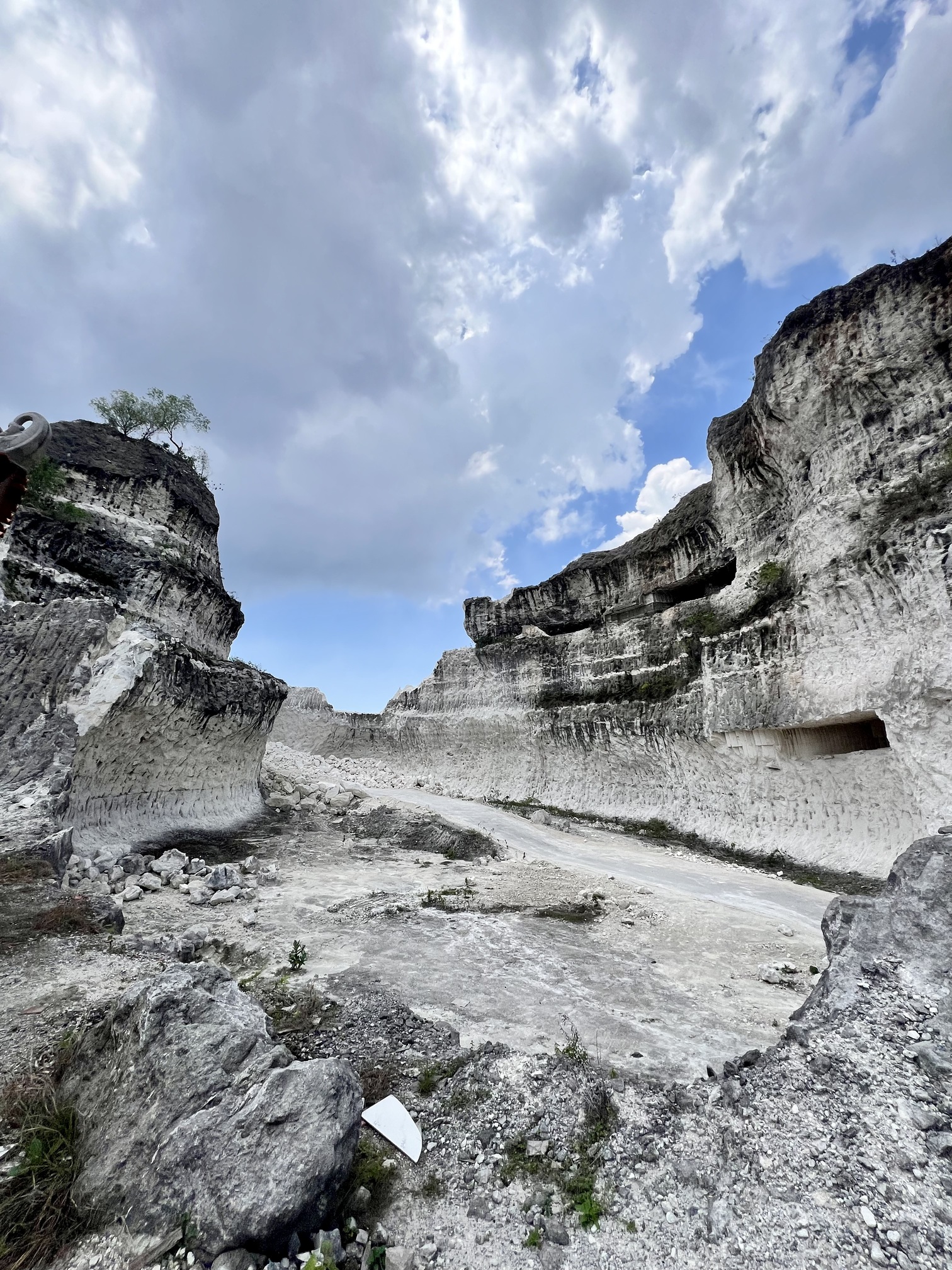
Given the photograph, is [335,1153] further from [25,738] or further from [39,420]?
[25,738]

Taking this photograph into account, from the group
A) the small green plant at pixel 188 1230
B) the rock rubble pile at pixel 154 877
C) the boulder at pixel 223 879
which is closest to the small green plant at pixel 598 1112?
the small green plant at pixel 188 1230

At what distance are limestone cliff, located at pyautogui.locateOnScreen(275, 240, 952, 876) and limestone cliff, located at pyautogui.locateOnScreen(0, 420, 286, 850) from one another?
15038mm

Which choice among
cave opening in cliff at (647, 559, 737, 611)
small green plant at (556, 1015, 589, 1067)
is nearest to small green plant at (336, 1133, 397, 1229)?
small green plant at (556, 1015, 589, 1067)

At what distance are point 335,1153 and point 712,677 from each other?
17.3 meters

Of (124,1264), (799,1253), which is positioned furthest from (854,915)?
Answer: (124,1264)

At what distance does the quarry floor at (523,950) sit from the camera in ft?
14.9

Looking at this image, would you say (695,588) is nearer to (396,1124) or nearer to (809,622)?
(809,622)

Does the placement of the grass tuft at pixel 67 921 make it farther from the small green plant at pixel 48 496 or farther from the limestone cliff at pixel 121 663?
the small green plant at pixel 48 496

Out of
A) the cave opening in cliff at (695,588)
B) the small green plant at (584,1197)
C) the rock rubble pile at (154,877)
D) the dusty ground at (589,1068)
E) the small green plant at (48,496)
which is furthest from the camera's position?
the cave opening in cliff at (695,588)

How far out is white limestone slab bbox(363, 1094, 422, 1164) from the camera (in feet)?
10.3

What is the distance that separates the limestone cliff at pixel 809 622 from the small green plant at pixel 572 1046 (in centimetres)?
1053

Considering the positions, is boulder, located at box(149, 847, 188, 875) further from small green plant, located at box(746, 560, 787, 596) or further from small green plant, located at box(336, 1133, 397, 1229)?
small green plant, located at box(746, 560, 787, 596)

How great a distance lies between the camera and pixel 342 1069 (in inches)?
122

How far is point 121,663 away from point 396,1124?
38.0 feet
